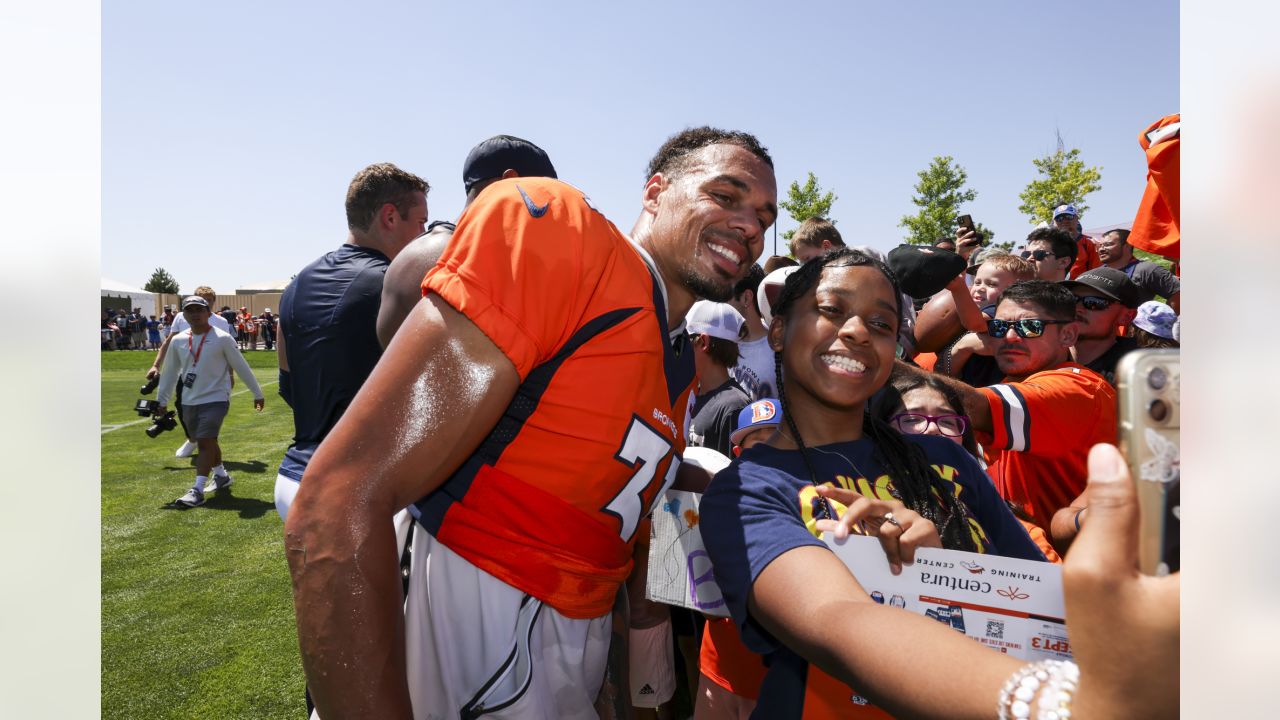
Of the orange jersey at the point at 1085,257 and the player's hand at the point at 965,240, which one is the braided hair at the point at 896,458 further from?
the orange jersey at the point at 1085,257

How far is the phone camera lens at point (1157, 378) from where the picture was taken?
447mm

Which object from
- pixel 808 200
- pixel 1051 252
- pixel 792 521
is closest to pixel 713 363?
pixel 792 521

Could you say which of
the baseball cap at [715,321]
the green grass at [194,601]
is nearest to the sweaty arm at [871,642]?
the baseball cap at [715,321]

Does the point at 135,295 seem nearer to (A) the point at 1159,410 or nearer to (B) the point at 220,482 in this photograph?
(B) the point at 220,482

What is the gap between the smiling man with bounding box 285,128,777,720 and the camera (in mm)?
1027

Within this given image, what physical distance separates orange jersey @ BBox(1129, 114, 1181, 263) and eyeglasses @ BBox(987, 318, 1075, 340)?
1434mm

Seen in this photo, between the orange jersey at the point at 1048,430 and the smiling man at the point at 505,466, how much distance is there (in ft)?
3.95

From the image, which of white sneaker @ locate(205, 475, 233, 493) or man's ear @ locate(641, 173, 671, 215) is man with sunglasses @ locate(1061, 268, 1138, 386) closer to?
man's ear @ locate(641, 173, 671, 215)

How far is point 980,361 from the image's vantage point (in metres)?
3.52

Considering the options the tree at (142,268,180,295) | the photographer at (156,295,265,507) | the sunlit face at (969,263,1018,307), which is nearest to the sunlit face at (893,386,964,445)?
the sunlit face at (969,263,1018,307)

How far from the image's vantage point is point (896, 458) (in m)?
1.74

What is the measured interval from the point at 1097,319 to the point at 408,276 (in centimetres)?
245
